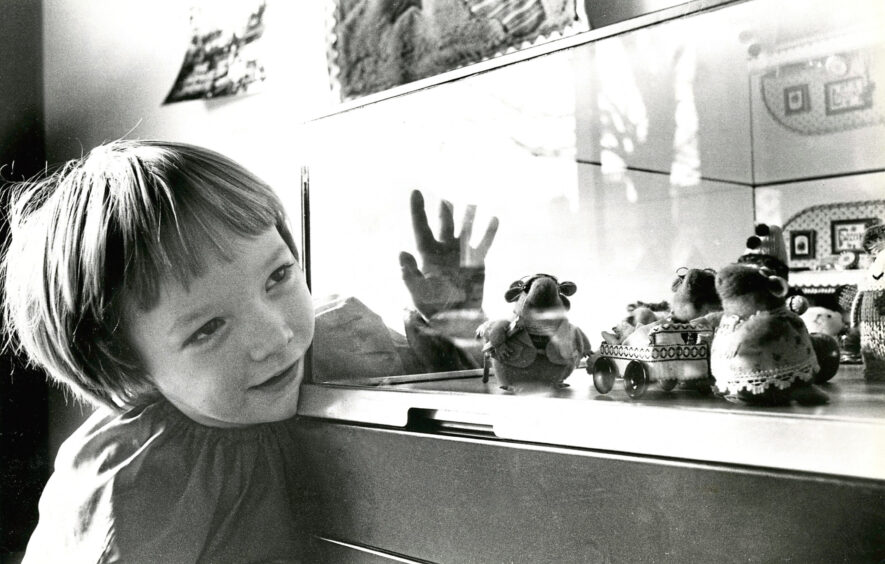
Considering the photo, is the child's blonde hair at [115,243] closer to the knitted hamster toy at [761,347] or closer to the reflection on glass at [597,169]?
the reflection on glass at [597,169]

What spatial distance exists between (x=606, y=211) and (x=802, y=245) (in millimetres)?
174

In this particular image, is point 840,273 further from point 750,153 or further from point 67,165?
point 67,165

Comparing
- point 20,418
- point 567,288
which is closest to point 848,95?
point 567,288

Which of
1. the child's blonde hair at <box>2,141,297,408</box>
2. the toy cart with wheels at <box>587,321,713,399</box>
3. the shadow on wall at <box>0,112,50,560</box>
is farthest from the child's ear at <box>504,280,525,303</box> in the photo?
the shadow on wall at <box>0,112,50,560</box>

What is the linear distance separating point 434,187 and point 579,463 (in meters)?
0.37

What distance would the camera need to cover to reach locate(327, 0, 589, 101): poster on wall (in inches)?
30.3

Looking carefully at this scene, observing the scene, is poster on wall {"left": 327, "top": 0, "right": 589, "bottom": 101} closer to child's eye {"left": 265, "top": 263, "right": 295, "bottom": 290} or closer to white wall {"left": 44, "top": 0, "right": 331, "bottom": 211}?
white wall {"left": 44, "top": 0, "right": 331, "bottom": 211}

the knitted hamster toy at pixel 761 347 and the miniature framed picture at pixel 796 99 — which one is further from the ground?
the miniature framed picture at pixel 796 99

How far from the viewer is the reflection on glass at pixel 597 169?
0.56 m

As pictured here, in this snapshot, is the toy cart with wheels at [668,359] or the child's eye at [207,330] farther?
the child's eye at [207,330]

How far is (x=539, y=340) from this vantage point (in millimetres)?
633

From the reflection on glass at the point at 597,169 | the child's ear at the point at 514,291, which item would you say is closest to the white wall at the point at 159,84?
the reflection on glass at the point at 597,169

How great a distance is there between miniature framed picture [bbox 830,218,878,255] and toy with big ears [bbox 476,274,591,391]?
0.21 metres

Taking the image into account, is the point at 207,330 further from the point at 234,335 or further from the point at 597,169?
the point at 597,169
